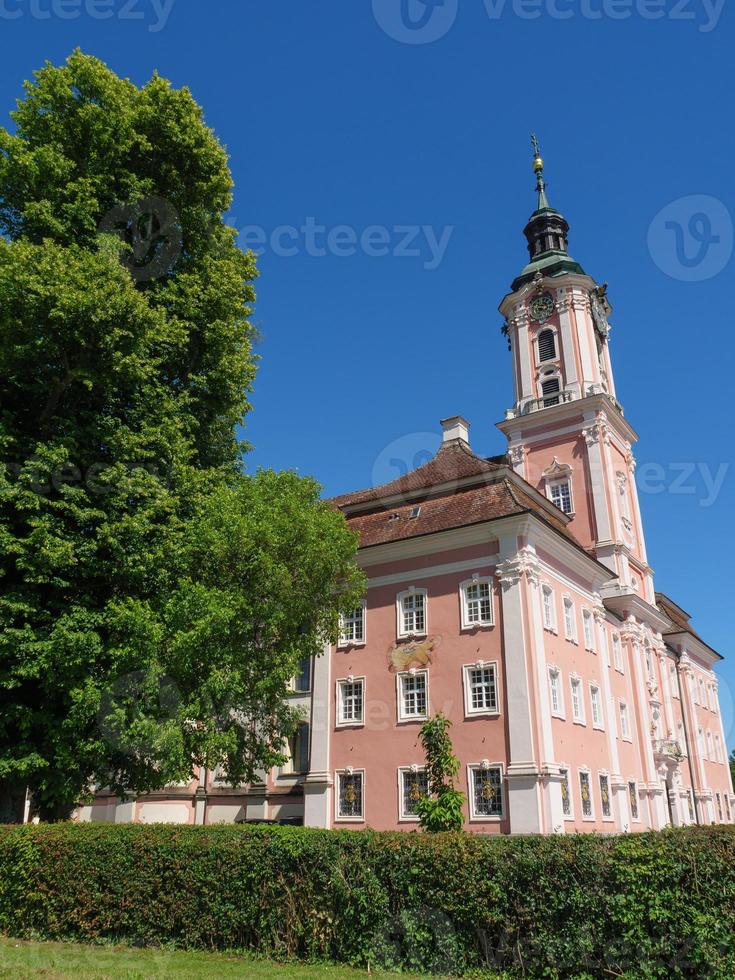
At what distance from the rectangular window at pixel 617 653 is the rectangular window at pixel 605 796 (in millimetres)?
6851

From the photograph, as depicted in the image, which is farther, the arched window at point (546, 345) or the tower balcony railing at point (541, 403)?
the arched window at point (546, 345)

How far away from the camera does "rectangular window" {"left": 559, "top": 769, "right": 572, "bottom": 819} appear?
2466cm

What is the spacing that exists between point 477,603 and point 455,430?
10.0m

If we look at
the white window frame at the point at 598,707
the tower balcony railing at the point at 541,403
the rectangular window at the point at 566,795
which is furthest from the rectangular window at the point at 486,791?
the tower balcony railing at the point at 541,403

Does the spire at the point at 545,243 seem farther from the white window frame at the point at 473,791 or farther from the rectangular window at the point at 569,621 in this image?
Answer: the white window frame at the point at 473,791

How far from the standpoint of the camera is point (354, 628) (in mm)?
29484

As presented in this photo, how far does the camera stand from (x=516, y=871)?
10477 mm

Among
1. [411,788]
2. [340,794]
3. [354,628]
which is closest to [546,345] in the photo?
[354,628]

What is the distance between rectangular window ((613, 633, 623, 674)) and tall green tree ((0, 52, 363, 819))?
59.0 ft

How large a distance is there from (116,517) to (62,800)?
619 centimetres

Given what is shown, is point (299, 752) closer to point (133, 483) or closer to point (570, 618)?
point (570, 618)

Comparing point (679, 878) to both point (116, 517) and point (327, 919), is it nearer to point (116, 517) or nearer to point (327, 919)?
point (327, 919)

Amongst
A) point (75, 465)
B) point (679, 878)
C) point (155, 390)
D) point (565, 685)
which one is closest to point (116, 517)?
point (75, 465)

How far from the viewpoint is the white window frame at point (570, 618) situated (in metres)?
29.0
